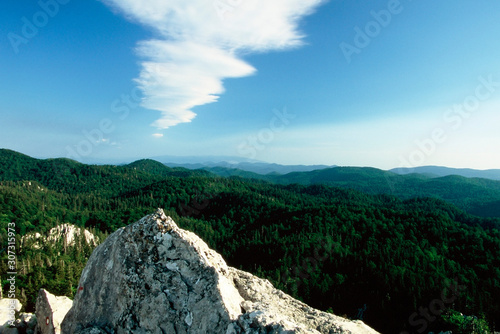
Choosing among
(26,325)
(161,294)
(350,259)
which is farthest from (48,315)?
(350,259)

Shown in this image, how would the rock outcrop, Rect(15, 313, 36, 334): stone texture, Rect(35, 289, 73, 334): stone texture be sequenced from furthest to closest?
Rect(15, 313, 36, 334): stone texture, Rect(35, 289, 73, 334): stone texture, the rock outcrop

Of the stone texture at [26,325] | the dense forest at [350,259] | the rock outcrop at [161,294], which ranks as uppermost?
the rock outcrop at [161,294]

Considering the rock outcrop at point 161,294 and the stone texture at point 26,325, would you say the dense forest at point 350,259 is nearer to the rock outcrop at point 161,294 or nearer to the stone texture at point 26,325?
the stone texture at point 26,325

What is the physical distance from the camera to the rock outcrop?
343 inches

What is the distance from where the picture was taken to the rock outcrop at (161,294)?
28.6 ft

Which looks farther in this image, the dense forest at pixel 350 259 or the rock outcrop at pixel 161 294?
the dense forest at pixel 350 259

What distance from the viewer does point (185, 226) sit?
462 feet

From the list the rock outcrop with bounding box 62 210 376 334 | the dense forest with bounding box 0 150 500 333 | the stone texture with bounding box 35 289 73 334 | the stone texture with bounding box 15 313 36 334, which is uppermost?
the rock outcrop with bounding box 62 210 376 334

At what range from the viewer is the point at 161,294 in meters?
9.02

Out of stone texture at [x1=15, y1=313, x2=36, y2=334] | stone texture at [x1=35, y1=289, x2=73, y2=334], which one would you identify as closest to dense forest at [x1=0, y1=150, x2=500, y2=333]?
stone texture at [x1=15, y1=313, x2=36, y2=334]

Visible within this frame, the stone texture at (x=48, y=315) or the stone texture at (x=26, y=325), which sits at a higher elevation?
the stone texture at (x=48, y=315)

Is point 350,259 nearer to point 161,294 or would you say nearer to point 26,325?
point 26,325

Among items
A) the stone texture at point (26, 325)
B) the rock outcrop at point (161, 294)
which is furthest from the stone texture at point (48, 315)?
the rock outcrop at point (161, 294)

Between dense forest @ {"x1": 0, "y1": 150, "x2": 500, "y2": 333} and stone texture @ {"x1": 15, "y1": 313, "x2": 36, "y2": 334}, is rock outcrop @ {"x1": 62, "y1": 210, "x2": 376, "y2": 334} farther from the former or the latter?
dense forest @ {"x1": 0, "y1": 150, "x2": 500, "y2": 333}
